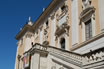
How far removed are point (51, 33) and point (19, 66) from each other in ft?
34.6

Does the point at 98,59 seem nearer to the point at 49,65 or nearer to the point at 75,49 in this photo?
the point at 49,65

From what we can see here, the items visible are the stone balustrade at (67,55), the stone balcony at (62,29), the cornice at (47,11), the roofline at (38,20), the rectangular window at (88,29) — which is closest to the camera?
the stone balustrade at (67,55)

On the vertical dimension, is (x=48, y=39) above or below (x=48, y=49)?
above

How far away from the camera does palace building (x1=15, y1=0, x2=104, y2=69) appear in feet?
32.1

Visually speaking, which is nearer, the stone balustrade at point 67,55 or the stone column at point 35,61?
the stone balustrade at point 67,55

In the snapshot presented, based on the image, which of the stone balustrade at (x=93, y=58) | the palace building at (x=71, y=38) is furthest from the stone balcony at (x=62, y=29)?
the stone balustrade at (x=93, y=58)

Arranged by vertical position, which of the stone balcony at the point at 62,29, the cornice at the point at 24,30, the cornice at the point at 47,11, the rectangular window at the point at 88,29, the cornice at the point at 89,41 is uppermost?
the cornice at the point at 47,11

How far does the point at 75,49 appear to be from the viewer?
1489 centimetres

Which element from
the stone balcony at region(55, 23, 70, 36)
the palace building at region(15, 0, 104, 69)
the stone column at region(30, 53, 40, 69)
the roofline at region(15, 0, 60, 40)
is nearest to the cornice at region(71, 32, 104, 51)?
the palace building at region(15, 0, 104, 69)

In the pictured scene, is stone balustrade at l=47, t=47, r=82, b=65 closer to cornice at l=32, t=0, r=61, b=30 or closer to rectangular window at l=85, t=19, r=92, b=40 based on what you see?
rectangular window at l=85, t=19, r=92, b=40

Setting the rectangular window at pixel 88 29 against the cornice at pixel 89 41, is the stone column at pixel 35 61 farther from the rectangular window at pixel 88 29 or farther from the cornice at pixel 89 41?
the rectangular window at pixel 88 29

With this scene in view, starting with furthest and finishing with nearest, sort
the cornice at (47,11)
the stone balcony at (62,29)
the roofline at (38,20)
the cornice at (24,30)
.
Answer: the cornice at (24,30)
the roofline at (38,20)
the cornice at (47,11)
the stone balcony at (62,29)

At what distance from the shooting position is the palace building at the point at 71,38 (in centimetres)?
980

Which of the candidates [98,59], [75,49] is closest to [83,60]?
[98,59]
